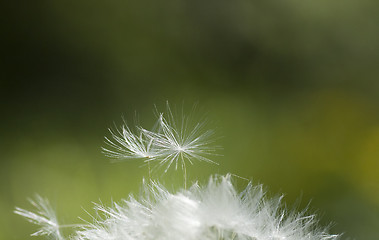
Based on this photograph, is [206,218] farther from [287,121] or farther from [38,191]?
[287,121]

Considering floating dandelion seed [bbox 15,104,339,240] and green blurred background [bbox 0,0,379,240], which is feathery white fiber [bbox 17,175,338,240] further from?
green blurred background [bbox 0,0,379,240]

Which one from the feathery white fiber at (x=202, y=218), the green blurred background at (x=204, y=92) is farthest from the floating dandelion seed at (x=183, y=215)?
the green blurred background at (x=204, y=92)

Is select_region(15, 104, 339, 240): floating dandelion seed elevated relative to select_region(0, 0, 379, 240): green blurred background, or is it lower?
lower

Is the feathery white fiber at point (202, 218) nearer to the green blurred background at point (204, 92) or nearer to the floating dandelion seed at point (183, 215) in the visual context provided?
the floating dandelion seed at point (183, 215)

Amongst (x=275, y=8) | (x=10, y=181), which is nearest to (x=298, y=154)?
(x=275, y=8)

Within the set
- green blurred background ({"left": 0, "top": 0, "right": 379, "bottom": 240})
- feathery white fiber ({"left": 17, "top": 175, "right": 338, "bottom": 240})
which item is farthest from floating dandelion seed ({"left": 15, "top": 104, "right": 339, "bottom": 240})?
green blurred background ({"left": 0, "top": 0, "right": 379, "bottom": 240})
